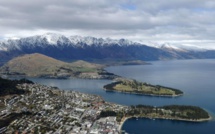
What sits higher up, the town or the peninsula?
the peninsula

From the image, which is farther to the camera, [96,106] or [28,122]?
[96,106]

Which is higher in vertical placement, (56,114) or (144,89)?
(144,89)

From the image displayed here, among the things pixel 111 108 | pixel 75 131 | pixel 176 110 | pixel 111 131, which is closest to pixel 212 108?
pixel 176 110

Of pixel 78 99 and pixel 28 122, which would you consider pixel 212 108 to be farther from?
pixel 28 122

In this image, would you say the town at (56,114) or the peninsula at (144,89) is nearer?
the town at (56,114)

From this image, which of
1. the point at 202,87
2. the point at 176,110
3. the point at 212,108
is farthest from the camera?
the point at 202,87

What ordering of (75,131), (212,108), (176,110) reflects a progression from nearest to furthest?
1. (75,131)
2. (176,110)
3. (212,108)

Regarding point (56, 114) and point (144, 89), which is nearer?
point (56, 114)

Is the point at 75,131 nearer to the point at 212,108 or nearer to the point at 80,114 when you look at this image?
the point at 80,114

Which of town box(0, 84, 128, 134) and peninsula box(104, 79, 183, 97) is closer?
town box(0, 84, 128, 134)

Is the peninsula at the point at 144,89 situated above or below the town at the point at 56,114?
above
